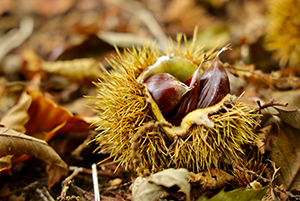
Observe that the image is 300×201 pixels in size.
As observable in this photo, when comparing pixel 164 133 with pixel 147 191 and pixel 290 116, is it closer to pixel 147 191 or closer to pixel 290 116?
pixel 147 191

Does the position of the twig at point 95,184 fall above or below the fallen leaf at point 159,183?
below

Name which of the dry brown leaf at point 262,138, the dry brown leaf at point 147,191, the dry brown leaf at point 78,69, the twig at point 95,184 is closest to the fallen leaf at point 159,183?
the dry brown leaf at point 147,191

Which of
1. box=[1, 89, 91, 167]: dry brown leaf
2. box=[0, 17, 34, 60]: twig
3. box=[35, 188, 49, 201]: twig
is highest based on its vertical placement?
box=[0, 17, 34, 60]: twig

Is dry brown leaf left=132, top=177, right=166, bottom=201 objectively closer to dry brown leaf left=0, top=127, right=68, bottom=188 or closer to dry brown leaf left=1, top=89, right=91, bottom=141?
dry brown leaf left=0, top=127, right=68, bottom=188

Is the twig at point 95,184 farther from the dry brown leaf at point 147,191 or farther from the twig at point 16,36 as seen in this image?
the twig at point 16,36

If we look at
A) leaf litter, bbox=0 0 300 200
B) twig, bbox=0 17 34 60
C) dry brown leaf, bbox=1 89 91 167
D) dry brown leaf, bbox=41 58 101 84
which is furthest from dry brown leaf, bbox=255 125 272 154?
twig, bbox=0 17 34 60

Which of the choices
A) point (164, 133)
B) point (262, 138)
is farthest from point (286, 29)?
point (164, 133)
